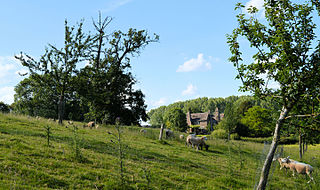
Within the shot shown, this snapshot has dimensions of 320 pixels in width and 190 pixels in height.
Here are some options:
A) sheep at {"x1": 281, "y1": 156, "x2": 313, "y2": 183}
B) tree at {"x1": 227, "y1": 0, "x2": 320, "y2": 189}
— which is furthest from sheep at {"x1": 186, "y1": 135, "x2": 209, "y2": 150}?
tree at {"x1": 227, "y1": 0, "x2": 320, "y2": 189}

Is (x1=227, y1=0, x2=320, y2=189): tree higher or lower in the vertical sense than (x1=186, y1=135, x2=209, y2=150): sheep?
higher

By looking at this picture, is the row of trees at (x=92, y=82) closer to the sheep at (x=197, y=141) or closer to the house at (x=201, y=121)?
the sheep at (x=197, y=141)

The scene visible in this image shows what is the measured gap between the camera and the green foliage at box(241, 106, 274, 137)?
12238mm

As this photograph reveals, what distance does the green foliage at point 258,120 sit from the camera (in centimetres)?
1224

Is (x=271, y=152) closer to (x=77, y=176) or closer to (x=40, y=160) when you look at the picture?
(x=77, y=176)

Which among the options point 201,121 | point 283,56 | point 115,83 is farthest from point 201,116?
point 283,56

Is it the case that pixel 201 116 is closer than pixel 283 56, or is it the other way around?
pixel 283 56

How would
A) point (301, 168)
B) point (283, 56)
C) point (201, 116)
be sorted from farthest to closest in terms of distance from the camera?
point (201, 116)
point (301, 168)
point (283, 56)

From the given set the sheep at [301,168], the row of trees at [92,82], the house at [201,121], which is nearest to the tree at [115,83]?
the row of trees at [92,82]

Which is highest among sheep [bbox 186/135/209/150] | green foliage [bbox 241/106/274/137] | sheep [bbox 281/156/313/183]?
green foliage [bbox 241/106/274/137]

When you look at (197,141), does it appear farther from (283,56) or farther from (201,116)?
(201,116)

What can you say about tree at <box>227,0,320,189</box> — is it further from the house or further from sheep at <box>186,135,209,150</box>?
the house

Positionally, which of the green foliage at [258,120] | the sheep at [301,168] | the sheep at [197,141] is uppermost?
the green foliage at [258,120]

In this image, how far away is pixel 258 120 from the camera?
2075 cm
